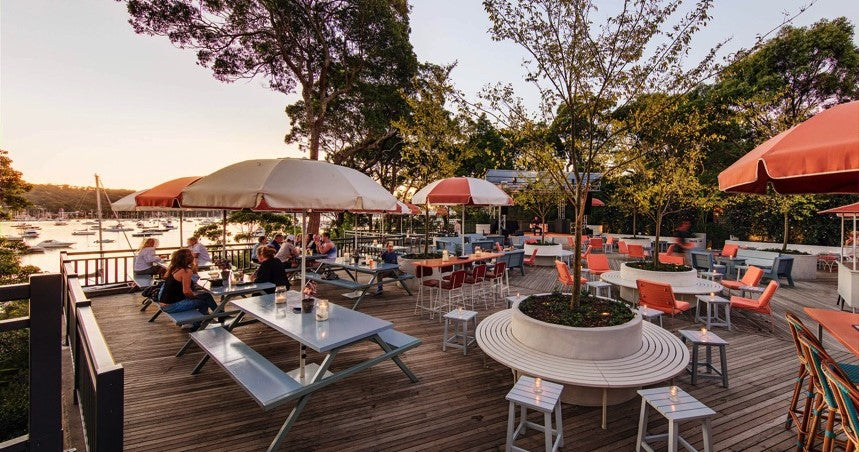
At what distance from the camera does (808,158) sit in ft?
6.25

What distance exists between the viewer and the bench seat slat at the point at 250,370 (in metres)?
2.84

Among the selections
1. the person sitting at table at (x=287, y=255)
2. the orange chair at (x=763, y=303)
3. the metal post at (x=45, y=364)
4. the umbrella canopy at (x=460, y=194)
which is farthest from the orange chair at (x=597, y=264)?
the metal post at (x=45, y=364)

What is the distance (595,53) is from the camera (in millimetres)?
4359

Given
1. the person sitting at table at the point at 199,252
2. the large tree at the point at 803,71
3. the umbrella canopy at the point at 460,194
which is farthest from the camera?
the large tree at the point at 803,71

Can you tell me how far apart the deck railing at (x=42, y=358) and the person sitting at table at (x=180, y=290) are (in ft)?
11.4

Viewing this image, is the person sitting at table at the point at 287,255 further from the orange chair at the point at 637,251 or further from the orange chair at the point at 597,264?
the orange chair at the point at 637,251

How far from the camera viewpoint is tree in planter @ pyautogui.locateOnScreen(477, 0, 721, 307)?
167 inches

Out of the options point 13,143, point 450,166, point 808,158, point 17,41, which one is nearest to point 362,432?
point 808,158

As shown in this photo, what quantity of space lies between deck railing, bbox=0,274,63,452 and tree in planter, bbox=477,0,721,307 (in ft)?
15.4

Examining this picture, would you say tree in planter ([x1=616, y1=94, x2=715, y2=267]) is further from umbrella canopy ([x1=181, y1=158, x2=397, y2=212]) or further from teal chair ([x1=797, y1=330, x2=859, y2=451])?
umbrella canopy ([x1=181, y1=158, x2=397, y2=212])

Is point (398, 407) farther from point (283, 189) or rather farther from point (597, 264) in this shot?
point (597, 264)

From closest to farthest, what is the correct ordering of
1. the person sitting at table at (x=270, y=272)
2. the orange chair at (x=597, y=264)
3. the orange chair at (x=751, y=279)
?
1. the person sitting at table at (x=270, y=272)
2. the orange chair at (x=751, y=279)
3. the orange chair at (x=597, y=264)

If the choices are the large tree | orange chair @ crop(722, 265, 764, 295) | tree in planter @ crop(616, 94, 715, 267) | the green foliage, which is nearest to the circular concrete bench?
tree in planter @ crop(616, 94, 715, 267)

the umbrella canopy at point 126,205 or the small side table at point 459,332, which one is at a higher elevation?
the umbrella canopy at point 126,205
